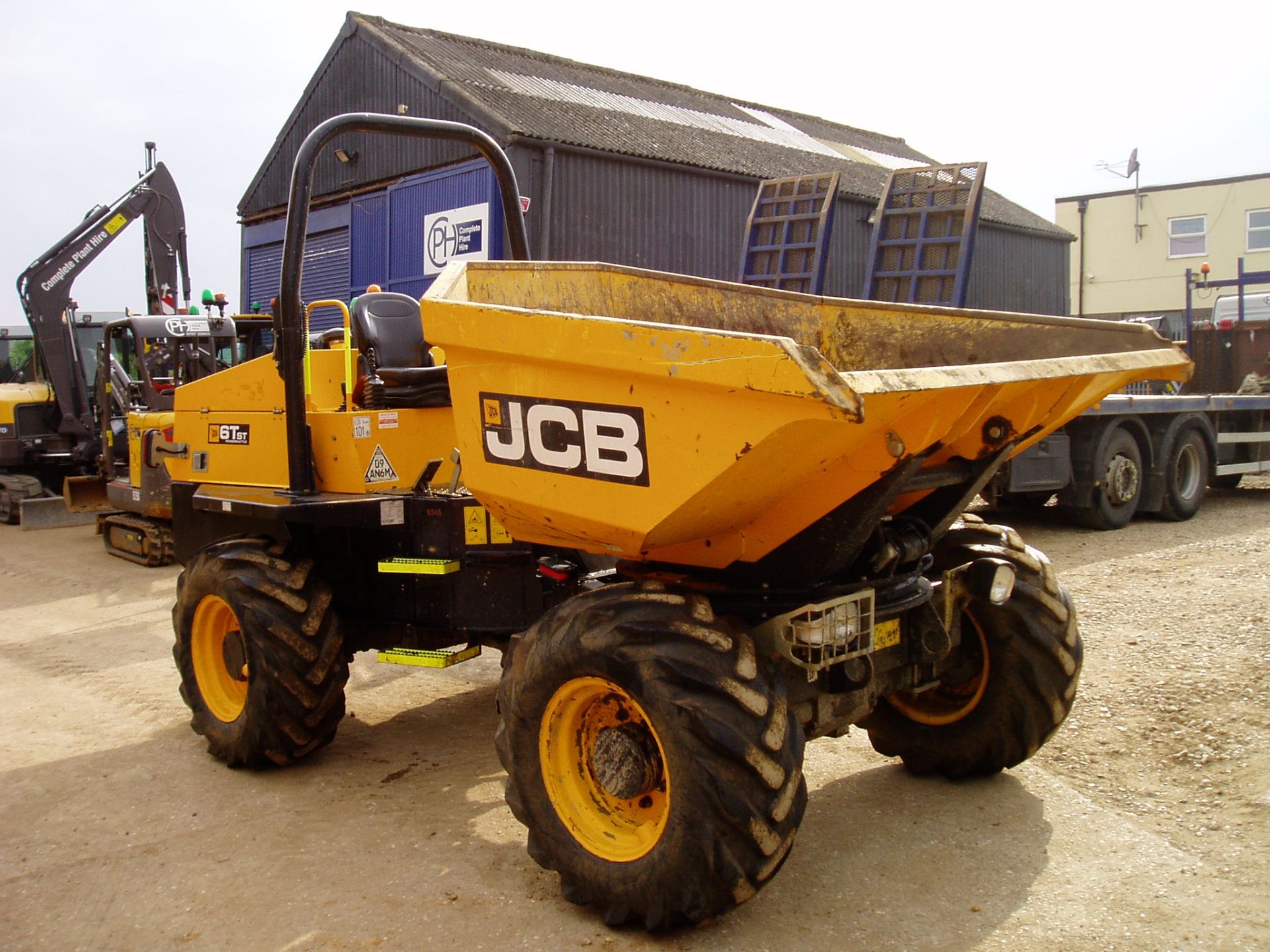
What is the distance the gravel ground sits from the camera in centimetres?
333

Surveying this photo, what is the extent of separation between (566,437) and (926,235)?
8.52 meters

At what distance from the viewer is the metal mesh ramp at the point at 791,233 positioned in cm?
1102

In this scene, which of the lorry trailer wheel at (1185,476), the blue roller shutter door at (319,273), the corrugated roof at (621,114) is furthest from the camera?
the blue roller shutter door at (319,273)

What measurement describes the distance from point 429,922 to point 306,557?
2.08 m

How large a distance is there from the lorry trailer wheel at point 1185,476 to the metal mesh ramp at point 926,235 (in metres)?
2.85

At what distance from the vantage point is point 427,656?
469cm

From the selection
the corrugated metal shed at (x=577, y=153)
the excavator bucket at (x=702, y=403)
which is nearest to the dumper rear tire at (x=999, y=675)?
the excavator bucket at (x=702, y=403)

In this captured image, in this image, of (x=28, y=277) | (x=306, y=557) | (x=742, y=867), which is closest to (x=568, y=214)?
(x=28, y=277)

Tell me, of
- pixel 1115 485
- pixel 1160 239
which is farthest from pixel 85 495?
pixel 1160 239

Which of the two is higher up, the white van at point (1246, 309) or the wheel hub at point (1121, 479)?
the white van at point (1246, 309)

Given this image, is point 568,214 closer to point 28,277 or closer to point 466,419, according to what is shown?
point 28,277

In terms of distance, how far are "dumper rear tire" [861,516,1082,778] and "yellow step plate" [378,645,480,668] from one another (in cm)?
183

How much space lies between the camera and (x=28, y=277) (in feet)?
48.0

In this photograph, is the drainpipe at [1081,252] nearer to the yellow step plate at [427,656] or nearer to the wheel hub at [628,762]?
the yellow step plate at [427,656]
